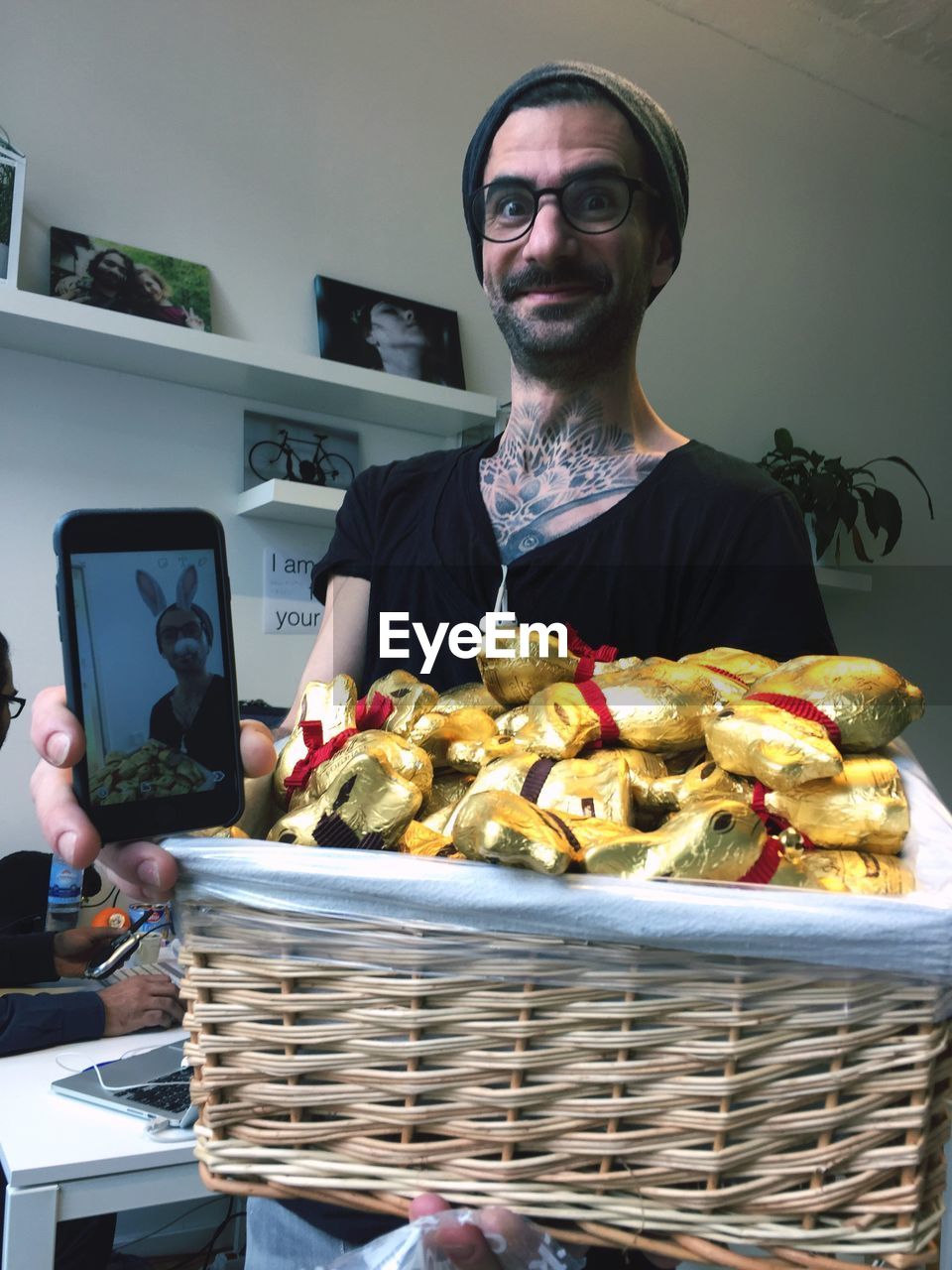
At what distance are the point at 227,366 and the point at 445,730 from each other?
1676 millimetres

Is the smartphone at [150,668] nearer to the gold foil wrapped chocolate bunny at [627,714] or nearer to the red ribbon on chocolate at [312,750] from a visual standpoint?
the red ribbon on chocolate at [312,750]

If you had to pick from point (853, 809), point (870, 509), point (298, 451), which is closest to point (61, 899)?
point (298, 451)

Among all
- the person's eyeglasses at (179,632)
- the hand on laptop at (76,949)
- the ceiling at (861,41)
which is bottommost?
the hand on laptop at (76,949)

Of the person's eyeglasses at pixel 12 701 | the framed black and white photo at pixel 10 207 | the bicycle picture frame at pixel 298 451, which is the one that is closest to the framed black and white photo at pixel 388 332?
the bicycle picture frame at pixel 298 451

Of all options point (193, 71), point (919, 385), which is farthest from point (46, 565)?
point (919, 385)

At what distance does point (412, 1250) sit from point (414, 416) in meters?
2.08

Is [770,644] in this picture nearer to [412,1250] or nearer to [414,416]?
[412,1250]

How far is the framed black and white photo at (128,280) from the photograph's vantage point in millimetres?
1998

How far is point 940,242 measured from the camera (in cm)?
356

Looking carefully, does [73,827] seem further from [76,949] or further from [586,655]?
[76,949]

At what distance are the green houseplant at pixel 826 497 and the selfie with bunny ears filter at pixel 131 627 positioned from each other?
2.46 m

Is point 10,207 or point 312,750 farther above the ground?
point 10,207

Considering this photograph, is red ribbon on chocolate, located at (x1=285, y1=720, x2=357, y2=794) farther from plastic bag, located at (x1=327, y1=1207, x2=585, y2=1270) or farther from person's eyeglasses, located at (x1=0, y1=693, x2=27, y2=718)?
person's eyeglasses, located at (x1=0, y1=693, x2=27, y2=718)

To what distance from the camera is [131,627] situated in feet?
1.63
